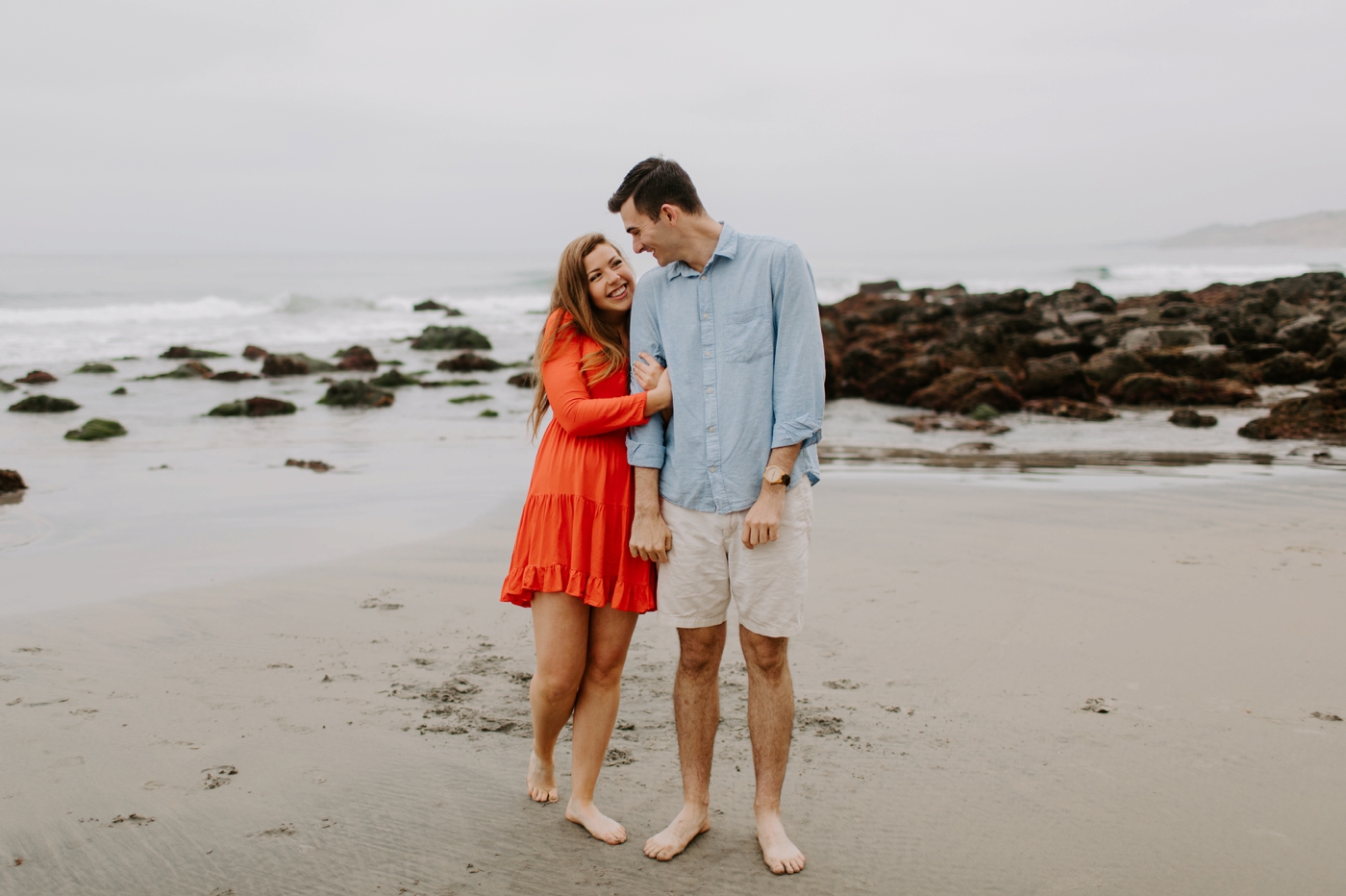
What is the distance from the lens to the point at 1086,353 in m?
18.0

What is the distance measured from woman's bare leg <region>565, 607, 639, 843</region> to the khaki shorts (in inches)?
9.4

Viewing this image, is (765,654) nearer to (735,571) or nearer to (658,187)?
(735,571)

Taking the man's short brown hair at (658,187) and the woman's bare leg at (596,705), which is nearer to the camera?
the man's short brown hair at (658,187)

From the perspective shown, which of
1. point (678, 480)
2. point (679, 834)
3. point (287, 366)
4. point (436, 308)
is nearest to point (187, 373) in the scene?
point (287, 366)

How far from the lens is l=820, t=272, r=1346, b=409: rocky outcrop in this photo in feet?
48.4

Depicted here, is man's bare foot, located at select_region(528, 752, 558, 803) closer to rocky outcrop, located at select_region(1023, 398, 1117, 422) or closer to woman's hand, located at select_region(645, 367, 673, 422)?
woman's hand, located at select_region(645, 367, 673, 422)

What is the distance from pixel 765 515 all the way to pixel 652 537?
1.28 feet

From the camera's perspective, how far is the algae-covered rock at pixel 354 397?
15844mm

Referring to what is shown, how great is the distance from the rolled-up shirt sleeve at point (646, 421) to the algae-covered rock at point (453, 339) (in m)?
21.9

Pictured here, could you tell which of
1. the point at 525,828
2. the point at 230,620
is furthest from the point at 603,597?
the point at 230,620

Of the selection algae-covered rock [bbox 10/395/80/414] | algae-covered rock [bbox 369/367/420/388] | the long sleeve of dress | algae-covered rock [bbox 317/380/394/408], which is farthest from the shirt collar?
algae-covered rock [bbox 369/367/420/388]

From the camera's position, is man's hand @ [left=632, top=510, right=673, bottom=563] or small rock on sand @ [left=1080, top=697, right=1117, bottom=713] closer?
man's hand @ [left=632, top=510, right=673, bottom=563]

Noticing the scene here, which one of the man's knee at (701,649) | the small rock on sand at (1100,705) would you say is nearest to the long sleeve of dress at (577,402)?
the man's knee at (701,649)

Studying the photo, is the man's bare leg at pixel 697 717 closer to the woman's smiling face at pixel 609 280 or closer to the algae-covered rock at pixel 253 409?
the woman's smiling face at pixel 609 280
